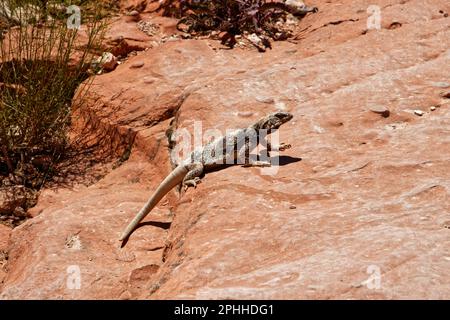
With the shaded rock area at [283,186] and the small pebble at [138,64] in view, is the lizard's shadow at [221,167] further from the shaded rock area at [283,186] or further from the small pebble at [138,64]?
the small pebble at [138,64]

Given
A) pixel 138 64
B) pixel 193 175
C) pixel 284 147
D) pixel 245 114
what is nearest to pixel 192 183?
pixel 193 175

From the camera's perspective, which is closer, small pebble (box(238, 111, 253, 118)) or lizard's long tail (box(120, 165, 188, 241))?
A: lizard's long tail (box(120, 165, 188, 241))

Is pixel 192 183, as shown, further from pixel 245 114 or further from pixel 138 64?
pixel 138 64

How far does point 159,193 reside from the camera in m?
5.43

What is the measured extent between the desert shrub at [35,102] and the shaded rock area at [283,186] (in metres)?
0.46

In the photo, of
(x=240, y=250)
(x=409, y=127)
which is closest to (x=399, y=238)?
(x=240, y=250)

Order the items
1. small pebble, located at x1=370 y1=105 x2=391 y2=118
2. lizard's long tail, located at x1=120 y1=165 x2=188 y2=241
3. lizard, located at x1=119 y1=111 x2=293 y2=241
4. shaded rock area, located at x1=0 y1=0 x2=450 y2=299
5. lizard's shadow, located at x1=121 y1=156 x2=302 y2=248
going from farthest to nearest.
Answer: small pebble, located at x1=370 y1=105 x2=391 y2=118, lizard, located at x1=119 y1=111 x2=293 y2=241, lizard's long tail, located at x1=120 y1=165 x2=188 y2=241, lizard's shadow, located at x1=121 y1=156 x2=302 y2=248, shaded rock area, located at x1=0 y1=0 x2=450 y2=299

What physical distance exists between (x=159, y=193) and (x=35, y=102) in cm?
238

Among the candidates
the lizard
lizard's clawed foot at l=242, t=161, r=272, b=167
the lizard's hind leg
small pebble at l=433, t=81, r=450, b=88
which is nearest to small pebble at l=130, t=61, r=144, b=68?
the lizard

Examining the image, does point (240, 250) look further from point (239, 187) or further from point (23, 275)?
point (23, 275)

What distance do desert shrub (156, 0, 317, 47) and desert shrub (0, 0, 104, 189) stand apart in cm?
172

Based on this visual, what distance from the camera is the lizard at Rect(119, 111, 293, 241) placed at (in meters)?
5.34

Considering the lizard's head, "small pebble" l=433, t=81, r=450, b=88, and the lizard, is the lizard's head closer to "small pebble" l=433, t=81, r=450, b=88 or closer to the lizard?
the lizard

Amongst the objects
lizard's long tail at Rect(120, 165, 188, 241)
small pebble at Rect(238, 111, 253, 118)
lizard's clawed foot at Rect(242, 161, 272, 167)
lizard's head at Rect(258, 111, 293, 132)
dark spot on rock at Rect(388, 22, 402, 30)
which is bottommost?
lizard's long tail at Rect(120, 165, 188, 241)
